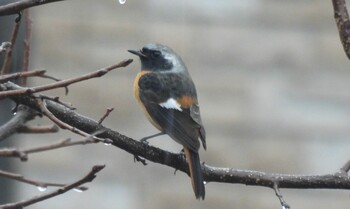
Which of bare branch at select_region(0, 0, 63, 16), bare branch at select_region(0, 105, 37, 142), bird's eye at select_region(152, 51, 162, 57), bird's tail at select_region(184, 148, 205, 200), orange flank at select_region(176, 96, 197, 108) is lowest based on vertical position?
orange flank at select_region(176, 96, 197, 108)

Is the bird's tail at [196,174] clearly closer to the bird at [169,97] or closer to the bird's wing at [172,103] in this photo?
the bird at [169,97]

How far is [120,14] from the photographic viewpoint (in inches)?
272

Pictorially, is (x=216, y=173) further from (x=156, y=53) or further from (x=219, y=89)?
(x=219, y=89)

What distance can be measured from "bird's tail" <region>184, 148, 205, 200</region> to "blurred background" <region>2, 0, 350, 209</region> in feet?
11.1

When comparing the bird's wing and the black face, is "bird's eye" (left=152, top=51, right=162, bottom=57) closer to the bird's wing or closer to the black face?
the black face

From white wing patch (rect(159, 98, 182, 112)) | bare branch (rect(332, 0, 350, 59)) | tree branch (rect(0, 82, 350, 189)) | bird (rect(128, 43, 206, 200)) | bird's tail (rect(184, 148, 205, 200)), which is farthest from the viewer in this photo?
white wing patch (rect(159, 98, 182, 112))

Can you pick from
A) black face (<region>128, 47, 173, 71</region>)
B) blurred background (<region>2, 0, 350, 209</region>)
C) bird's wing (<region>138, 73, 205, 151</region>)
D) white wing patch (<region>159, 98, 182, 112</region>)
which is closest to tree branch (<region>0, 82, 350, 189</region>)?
bird's wing (<region>138, 73, 205, 151</region>)

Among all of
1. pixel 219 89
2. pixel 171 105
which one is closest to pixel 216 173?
pixel 171 105

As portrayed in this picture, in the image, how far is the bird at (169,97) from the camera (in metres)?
3.82

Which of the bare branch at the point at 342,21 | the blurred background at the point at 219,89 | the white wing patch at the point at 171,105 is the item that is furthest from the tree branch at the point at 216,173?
the blurred background at the point at 219,89

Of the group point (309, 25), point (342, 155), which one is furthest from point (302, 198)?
point (309, 25)

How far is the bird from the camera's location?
382 centimetres

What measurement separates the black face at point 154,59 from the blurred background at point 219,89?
91.2 inches

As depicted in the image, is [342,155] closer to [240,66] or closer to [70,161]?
[240,66]
